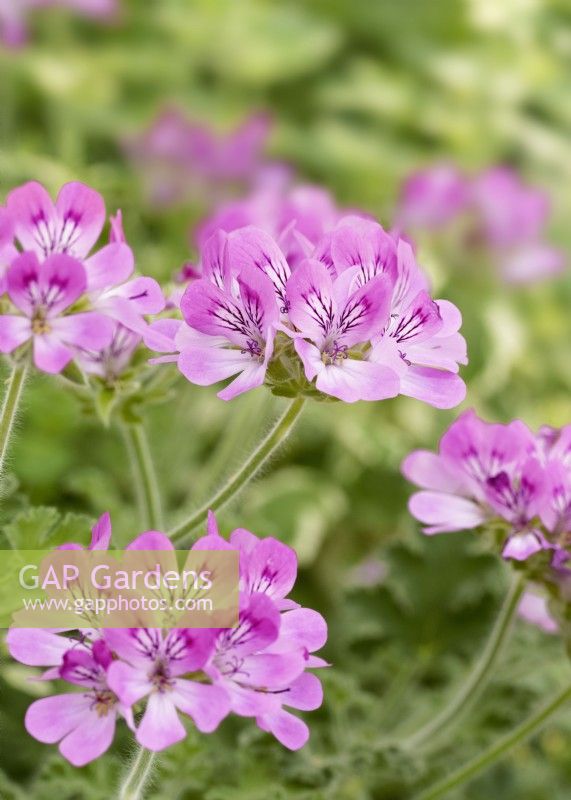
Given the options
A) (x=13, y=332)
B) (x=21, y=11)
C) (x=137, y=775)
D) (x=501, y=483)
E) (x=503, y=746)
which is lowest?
(x=503, y=746)

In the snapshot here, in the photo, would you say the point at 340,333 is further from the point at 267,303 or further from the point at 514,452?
the point at 514,452

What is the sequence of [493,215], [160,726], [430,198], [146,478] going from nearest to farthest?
1. [160,726]
2. [146,478]
3. [430,198]
4. [493,215]

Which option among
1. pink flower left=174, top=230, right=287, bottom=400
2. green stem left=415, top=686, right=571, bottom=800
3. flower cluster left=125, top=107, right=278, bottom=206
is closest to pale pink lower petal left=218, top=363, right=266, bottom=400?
pink flower left=174, top=230, right=287, bottom=400

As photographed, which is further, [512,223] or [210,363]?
[512,223]

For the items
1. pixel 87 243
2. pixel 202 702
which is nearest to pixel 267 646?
pixel 202 702

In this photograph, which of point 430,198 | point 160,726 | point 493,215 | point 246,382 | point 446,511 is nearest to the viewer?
point 160,726

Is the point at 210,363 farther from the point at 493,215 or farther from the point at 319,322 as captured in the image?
the point at 493,215

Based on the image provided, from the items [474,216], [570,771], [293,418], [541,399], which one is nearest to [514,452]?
[293,418]
